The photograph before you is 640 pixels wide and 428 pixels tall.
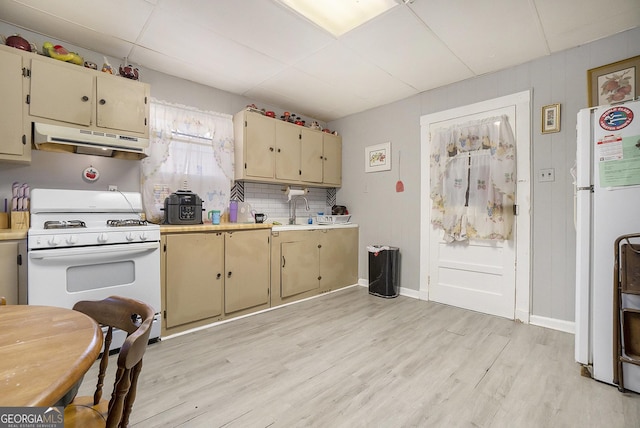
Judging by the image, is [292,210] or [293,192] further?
[292,210]

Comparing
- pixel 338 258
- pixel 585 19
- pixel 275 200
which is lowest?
pixel 338 258

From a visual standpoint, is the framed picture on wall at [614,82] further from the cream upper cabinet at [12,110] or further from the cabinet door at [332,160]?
the cream upper cabinet at [12,110]

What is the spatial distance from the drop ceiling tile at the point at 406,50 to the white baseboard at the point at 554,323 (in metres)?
2.68

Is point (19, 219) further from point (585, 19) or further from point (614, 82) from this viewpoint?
point (614, 82)

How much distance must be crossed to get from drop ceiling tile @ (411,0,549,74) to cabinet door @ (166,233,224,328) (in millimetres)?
2699

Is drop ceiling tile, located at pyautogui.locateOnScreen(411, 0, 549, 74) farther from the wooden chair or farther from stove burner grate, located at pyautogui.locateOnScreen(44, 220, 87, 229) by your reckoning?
stove burner grate, located at pyautogui.locateOnScreen(44, 220, 87, 229)

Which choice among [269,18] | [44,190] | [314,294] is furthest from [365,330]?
[44,190]

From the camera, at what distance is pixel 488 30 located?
2381 millimetres

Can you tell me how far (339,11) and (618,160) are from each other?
7.31 feet

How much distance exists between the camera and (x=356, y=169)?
445cm

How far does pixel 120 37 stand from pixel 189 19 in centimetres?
73

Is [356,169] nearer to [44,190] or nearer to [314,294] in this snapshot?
[314,294]

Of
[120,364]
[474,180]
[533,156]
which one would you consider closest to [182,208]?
[120,364]

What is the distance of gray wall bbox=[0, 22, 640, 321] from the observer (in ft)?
8.21
